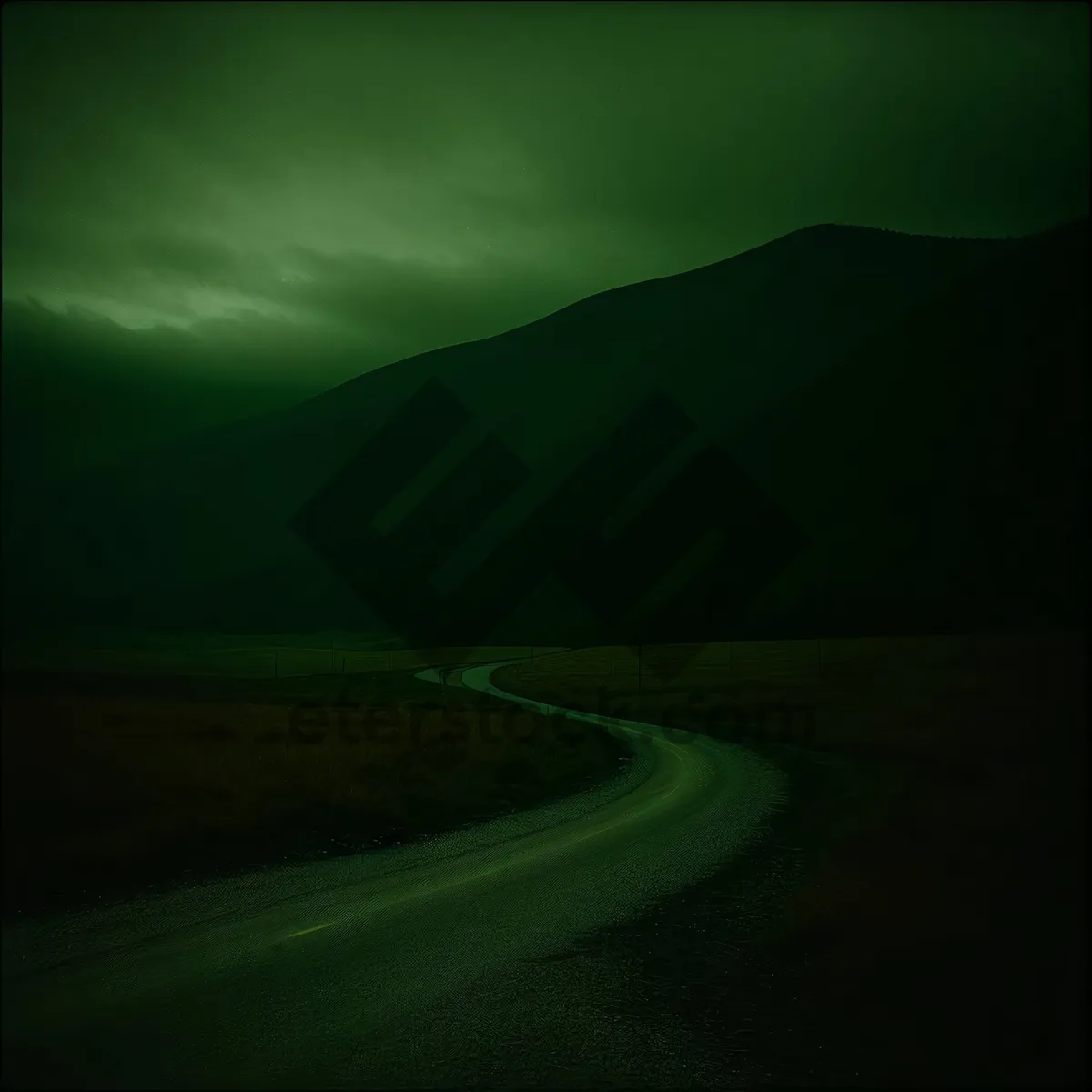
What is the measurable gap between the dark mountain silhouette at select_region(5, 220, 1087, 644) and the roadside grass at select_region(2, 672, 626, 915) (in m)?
75.4

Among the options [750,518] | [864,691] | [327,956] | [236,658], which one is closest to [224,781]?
[327,956]

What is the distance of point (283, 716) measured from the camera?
2944cm

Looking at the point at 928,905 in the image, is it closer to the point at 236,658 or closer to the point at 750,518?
the point at 236,658

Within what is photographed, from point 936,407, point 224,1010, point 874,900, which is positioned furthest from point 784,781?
point 936,407

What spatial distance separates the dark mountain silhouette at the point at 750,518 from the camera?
96500 millimetres

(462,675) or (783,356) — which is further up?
(783,356)

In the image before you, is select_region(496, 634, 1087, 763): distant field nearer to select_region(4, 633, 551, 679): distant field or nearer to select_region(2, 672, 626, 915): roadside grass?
select_region(2, 672, 626, 915): roadside grass

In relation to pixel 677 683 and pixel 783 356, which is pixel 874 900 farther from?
pixel 783 356

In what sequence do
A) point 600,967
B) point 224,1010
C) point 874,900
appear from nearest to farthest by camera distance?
point 224,1010, point 600,967, point 874,900

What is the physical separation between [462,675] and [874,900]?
60.7 meters

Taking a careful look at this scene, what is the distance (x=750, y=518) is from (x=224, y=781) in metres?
108

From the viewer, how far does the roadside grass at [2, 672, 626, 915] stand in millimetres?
12336

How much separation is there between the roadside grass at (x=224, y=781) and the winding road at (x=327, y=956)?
150cm

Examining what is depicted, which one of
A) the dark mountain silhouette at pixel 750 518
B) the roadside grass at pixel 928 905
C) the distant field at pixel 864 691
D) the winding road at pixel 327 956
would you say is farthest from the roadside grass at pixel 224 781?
the dark mountain silhouette at pixel 750 518
